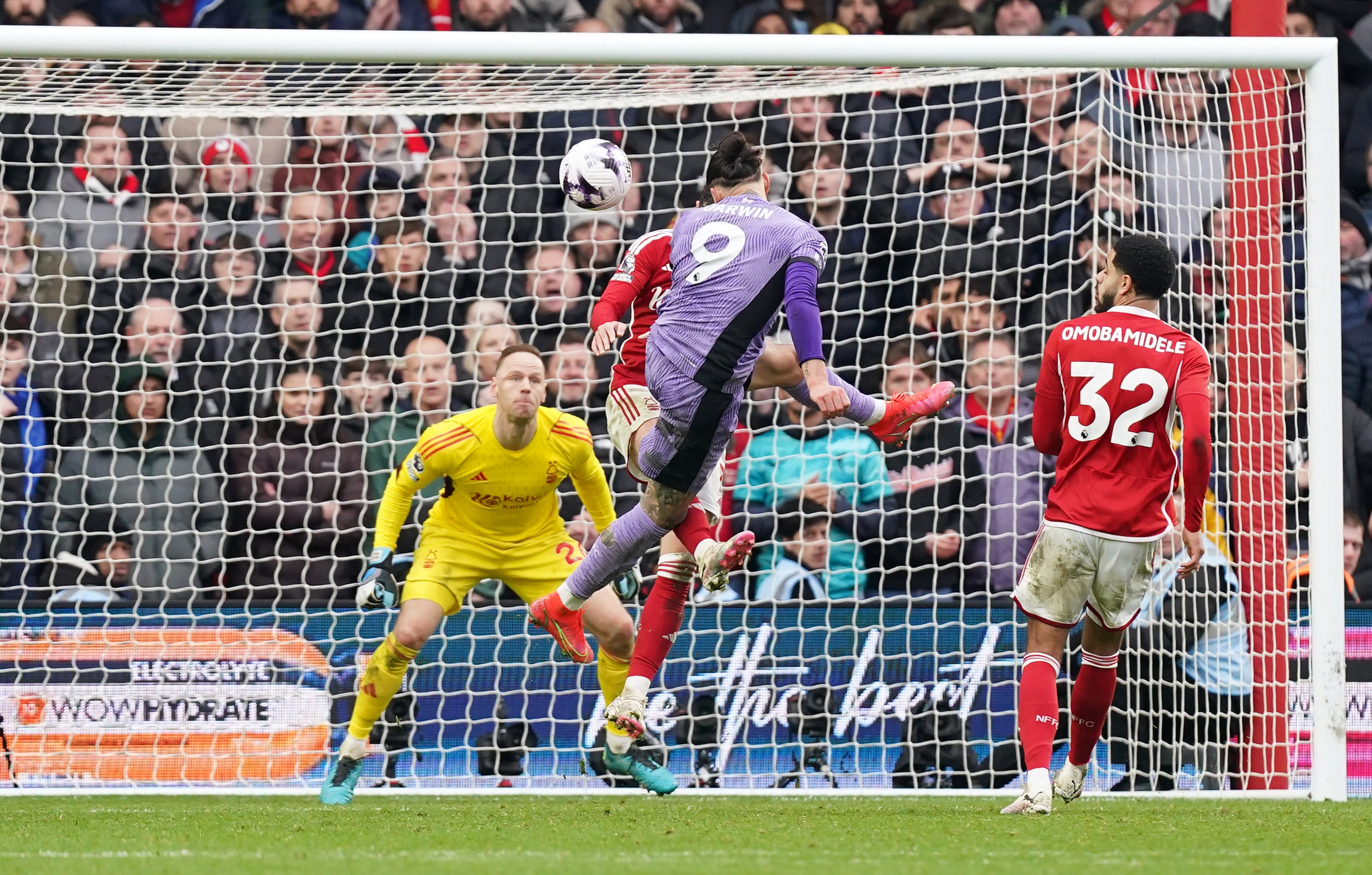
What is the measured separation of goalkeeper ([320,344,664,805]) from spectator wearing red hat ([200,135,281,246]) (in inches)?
97.3

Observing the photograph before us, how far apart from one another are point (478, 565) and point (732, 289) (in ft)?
7.14

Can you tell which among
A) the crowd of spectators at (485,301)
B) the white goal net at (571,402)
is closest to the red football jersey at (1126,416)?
the white goal net at (571,402)

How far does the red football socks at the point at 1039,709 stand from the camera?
529cm

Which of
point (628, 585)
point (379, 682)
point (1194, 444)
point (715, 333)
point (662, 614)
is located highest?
point (715, 333)

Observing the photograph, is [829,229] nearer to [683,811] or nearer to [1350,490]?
[1350,490]

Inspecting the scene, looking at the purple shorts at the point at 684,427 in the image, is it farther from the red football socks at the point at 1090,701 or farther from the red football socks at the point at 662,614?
the red football socks at the point at 1090,701

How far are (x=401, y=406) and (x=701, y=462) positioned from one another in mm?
3698

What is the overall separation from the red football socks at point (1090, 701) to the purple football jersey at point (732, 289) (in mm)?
1659

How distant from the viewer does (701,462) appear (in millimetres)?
5383

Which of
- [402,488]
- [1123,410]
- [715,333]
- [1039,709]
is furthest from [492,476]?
[1123,410]

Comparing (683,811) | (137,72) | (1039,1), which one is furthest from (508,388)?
(1039,1)

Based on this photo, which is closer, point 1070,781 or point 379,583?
point 1070,781

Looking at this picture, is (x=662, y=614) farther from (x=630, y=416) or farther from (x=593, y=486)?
(x=593, y=486)

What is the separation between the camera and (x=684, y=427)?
17.5 feet
